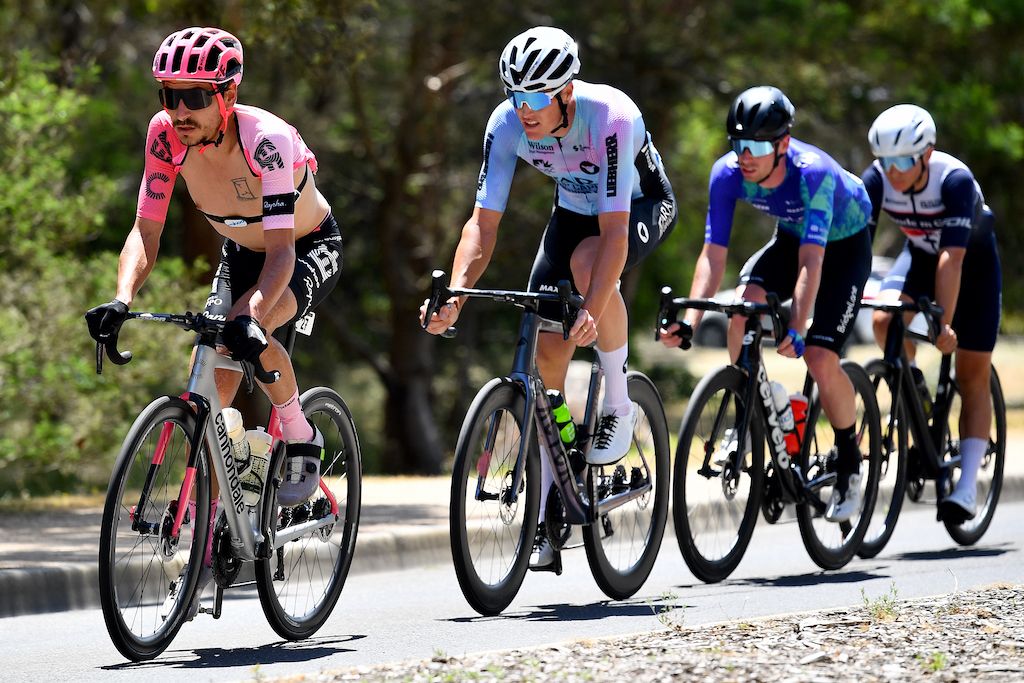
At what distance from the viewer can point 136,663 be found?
5.86 meters

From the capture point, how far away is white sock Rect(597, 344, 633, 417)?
288 inches

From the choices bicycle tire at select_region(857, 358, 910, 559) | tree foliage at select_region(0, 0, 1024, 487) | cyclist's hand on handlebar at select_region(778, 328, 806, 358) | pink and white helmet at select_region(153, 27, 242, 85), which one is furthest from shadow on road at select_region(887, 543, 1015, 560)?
tree foliage at select_region(0, 0, 1024, 487)

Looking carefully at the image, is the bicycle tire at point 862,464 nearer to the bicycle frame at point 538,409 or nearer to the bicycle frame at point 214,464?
the bicycle frame at point 538,409

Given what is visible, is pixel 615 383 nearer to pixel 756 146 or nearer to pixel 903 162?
pixel 756 146

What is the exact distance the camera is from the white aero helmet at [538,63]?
6.61 metres

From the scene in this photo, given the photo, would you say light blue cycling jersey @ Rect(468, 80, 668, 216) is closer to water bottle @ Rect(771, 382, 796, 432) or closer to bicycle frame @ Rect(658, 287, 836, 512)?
bicycle frame @ Rect(658, 287, 836, 512)

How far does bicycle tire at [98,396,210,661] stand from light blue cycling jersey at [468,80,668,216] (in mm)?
1735

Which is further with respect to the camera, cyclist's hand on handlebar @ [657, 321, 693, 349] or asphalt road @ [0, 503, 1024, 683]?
cyclist's hand on handlebar @ [657, 321, 693, 349]

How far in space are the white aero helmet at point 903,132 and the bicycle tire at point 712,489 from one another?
1.70 metres

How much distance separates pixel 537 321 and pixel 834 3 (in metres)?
17.8

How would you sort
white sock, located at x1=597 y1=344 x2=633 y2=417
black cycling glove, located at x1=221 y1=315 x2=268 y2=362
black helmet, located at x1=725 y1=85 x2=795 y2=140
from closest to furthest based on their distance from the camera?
black cycling glove, located at x1=221 y1=315 x2=268 y2=362 → white sock, located at x1=597 y1=344 x2=633 y2=417 → black helmet, located at x1=725 y1=85 x2=795 y2=140

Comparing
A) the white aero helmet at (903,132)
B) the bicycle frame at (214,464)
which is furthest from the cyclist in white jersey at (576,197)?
the white aero helmet at (903,132)

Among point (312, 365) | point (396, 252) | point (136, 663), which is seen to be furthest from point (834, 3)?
point (136, 663)

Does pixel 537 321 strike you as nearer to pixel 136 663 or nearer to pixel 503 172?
pixel 503 172
